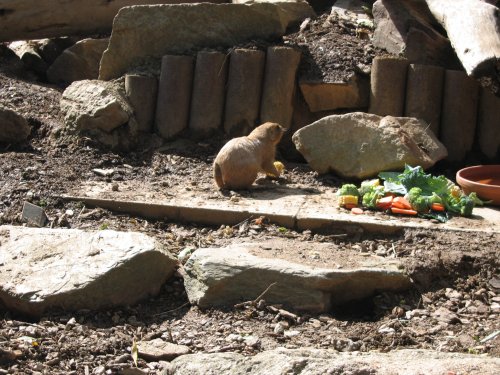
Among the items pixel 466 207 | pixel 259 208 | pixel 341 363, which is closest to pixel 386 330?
pixel 341 363

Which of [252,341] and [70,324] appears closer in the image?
[252,341]

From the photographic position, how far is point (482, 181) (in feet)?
24.7

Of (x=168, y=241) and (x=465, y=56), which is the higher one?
(x=465, y=56)

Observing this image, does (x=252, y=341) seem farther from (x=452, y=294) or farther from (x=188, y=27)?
(x=188, y=27)

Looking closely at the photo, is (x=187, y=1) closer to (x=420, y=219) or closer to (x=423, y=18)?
(x=423, y=18)

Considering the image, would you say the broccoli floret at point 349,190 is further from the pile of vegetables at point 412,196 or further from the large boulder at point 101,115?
the large boulder at point 101,115

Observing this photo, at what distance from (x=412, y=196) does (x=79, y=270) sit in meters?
2.78

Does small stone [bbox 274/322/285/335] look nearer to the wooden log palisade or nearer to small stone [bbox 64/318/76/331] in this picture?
small stone [bbox 64/318/76/331]

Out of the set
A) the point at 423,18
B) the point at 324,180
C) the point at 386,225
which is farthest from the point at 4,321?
the point at 423,18

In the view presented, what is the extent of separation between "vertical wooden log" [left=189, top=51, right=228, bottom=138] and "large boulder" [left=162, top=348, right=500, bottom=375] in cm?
489

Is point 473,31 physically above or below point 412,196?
above

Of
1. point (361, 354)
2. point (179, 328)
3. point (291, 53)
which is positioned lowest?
point (179, 328)

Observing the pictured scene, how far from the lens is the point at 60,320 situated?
17.1 feet

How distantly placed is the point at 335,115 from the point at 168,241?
7.52 feet
